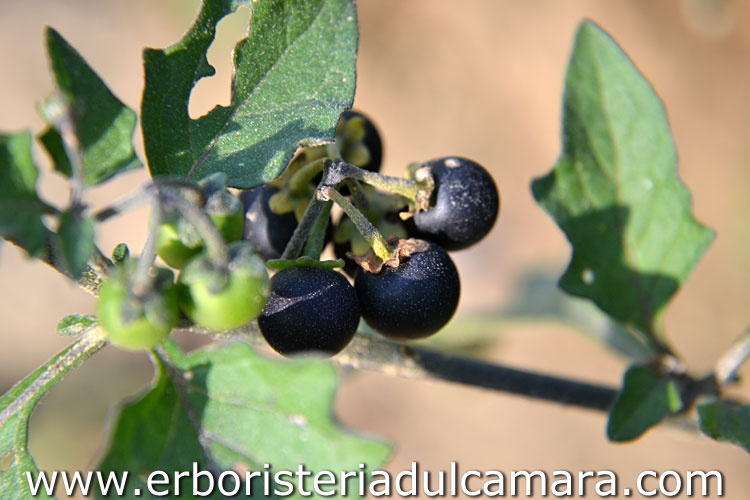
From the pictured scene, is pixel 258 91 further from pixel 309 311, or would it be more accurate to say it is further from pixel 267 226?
pixel 309 311

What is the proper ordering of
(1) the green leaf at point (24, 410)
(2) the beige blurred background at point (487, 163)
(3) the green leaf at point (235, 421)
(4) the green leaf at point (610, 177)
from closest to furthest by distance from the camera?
(3) the green leaf at point (235, 421)
(1) the green leaf at point (24, 410)
(4) the green leaf at point (610, 177)
(2) the beige blurred background at point (487, 163)

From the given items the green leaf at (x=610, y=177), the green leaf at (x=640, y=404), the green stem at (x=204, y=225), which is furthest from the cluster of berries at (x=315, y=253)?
the green leaf at (x=640, y=404)

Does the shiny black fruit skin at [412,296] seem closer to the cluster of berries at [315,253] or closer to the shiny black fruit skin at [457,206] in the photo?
the cluster of berries at [315,253]

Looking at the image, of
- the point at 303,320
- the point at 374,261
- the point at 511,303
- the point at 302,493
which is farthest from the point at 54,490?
the point at 511,303

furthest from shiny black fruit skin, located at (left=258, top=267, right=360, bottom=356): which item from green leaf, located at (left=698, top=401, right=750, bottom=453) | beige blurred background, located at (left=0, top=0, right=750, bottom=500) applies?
beige blurred background, located at (left=0, top=0, right=750, bottom=500)

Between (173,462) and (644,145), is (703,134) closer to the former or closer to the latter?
(644,145)

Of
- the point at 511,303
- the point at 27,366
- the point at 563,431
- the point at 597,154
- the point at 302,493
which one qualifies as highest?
the point at 597,154
